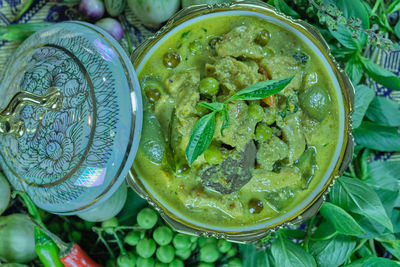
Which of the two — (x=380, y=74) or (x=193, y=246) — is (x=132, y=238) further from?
(x=380, y=74)

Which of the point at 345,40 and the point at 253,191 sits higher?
the point at 345,40

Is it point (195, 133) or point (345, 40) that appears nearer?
point (195, 133)

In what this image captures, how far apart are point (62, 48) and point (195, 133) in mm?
693

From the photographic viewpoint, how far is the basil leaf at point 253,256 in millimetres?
2248

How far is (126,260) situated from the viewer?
7.08ft

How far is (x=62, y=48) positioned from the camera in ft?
5.66

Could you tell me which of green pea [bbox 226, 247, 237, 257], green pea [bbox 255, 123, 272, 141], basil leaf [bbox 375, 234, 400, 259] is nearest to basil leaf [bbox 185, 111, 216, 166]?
green pea [bbox 255, 123, 272, 141]

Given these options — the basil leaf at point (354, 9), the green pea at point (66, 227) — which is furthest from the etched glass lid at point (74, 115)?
the basil leaf at point (354, 9)

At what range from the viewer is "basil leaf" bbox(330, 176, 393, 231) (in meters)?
2.03

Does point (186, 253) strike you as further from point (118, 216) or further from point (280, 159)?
point (280, 159)

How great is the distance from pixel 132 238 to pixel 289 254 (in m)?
0.86

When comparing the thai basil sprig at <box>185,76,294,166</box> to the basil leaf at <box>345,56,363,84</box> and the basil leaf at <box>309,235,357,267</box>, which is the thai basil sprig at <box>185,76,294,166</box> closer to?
the basil leaf at <box>345,56,363,84</box>

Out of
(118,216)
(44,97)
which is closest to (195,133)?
(44,97)

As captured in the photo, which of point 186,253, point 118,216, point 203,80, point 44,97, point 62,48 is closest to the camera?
point 44,97
